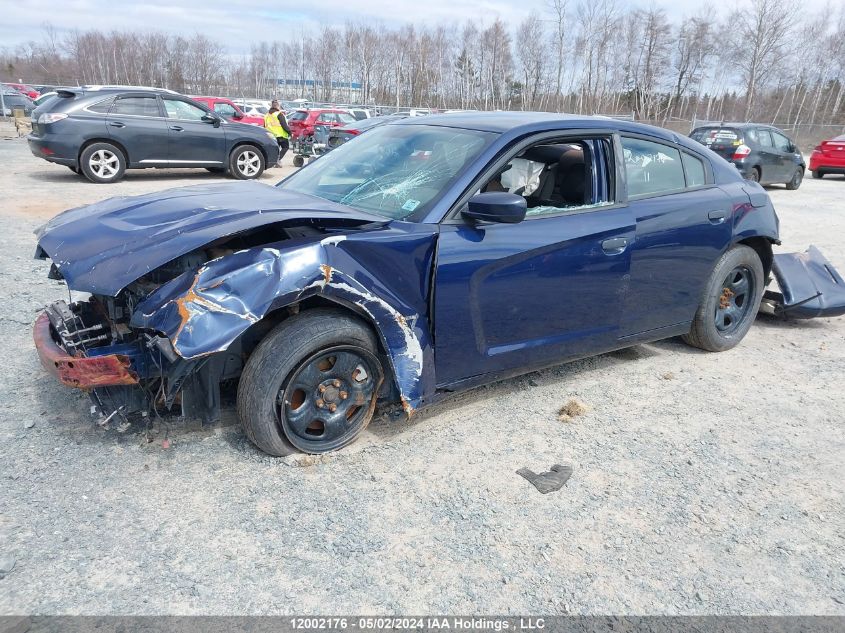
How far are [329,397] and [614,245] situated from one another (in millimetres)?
1916

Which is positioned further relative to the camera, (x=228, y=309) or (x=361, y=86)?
(x=361, y=86)

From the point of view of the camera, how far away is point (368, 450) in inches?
128

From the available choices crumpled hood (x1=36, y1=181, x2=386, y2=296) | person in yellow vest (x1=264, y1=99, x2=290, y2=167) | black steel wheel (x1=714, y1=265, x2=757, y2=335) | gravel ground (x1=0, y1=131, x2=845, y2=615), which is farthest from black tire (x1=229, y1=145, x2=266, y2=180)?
black steel wheel (x1=714, y1=265, x2=757, y2=335)

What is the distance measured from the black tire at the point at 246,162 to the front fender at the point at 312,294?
1116 cm

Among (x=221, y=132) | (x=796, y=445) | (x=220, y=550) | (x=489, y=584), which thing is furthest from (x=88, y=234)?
(x=221, y=132)

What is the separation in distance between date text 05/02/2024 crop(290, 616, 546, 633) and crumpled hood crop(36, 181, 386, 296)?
151 cm

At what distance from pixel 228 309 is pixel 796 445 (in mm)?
3152

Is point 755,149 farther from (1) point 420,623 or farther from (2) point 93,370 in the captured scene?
(2) point 93,370

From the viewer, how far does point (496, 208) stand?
122 inches

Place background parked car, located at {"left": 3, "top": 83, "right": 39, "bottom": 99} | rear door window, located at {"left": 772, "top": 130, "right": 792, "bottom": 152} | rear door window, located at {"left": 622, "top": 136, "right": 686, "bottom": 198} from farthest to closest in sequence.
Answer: background parked car, located at {"left": 3, "top": 83, "right": 39, "bottom": 99} → rear door window, located at {"left": 772, "top": 130, "right": 792, "bottom": 152} → rear door window, located at {"left": 622, "top": 136, "right": 686, "bottom": 198}

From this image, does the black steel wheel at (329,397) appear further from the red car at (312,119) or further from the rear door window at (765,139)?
the red car at (312,119)

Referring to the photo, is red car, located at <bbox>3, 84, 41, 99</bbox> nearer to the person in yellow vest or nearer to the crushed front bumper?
the person in yellow vest

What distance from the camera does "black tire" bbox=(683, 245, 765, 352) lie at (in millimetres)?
4551

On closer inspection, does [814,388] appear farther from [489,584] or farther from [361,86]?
[361,86]
